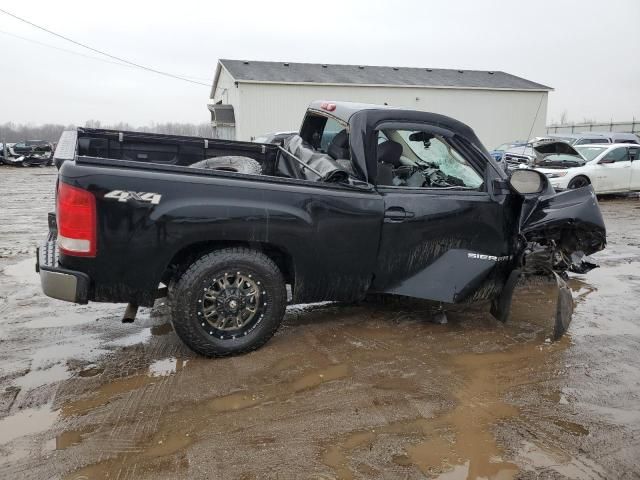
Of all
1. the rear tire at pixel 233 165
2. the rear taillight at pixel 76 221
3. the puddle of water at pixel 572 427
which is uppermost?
the rear tire at pixel 233 165

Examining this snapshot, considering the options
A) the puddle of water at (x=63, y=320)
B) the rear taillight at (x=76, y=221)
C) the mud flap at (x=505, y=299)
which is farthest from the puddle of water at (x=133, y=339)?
the mud flap at (x=505, y=299)

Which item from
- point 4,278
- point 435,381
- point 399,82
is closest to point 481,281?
point 435,381

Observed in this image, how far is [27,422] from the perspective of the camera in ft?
9.92

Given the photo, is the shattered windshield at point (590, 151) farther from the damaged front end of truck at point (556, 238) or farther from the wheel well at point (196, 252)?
the wheel well at point (196, 252)

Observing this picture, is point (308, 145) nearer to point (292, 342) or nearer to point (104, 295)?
point (292, 342)

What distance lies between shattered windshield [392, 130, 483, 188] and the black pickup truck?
0.04 ft

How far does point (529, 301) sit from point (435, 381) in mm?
2310

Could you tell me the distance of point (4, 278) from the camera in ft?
19.7

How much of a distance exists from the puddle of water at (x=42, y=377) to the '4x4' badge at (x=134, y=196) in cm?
134

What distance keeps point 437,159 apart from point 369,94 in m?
24.2

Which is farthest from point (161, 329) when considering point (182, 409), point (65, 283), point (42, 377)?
point (182, 409)

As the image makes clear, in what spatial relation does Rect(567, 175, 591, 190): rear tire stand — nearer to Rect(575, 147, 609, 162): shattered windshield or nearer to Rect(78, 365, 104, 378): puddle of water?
Rect(575, 147, 609, 162): shattered windshield

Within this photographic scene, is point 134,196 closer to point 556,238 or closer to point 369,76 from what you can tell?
point 556,238

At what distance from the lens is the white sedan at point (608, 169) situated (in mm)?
13656
